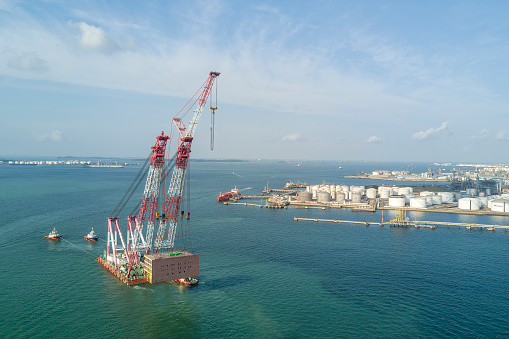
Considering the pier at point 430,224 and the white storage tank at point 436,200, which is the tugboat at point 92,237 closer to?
the pier at point 430,224

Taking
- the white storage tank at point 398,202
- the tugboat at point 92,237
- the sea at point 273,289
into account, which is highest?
the white storage tank at point 398,202

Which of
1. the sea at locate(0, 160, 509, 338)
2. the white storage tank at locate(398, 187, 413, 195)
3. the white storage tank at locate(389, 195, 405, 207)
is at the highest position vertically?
the white storage tank at locate(398, 187, 413, 195)

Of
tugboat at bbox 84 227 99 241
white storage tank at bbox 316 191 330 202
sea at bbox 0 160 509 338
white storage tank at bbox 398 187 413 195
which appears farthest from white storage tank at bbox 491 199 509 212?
tugboat at bbox 84 227 99 241

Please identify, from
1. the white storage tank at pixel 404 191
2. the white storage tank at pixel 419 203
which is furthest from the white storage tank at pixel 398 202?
the white storage tank at pixel 404 191

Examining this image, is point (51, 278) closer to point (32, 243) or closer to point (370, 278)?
point (32, 243)

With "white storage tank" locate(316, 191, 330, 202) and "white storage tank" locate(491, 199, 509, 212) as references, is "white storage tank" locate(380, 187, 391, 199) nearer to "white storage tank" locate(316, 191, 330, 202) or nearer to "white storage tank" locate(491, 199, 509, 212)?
"white storage tank" locate(316, 191, 330, 202)

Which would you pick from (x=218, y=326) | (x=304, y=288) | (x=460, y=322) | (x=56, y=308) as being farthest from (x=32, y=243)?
(x=460, y=322)

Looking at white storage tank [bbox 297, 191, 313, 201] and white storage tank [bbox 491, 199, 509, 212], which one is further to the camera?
white storage tank [bbox 297, 191, 313, 201]
